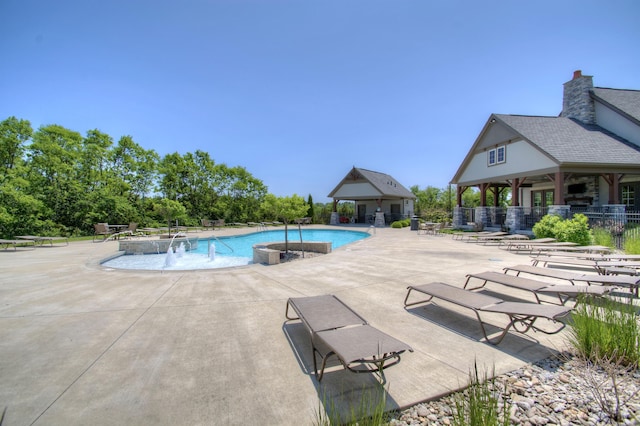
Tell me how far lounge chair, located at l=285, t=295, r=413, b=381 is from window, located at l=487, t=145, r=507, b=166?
1835cm

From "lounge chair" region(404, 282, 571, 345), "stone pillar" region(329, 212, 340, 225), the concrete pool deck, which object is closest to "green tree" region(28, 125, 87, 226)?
the concrete pool deck

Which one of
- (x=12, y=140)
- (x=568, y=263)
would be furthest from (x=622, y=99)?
(x=12, y=140)

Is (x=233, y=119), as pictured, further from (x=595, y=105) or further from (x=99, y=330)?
(x=595, y=105)

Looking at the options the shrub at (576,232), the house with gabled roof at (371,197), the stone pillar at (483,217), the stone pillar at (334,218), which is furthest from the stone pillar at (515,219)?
the stone pillar at (334,218)

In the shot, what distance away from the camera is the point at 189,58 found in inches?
474

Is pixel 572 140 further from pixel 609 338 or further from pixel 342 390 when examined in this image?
pixel 342 390

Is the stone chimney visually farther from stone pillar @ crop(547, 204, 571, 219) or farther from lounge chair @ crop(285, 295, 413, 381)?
lounge chair @ crop(285, 295, 413, 381)

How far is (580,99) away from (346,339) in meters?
23.1

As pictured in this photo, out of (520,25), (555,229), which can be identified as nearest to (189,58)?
(520,25)

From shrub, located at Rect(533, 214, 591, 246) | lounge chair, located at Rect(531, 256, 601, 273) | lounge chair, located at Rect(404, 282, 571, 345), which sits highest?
shrub, located at Rect(533, 214, 591, 246)

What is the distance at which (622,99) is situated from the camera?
1616 cm

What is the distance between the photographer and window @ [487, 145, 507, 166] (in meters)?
17.2

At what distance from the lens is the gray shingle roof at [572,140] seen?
43.4 ft

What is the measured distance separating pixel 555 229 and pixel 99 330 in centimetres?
1538
